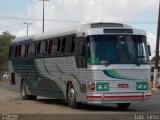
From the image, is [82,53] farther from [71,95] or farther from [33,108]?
[33,108]

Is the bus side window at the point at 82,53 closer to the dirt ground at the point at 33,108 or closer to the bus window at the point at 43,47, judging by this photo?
the dirt ground at the point at 33,108

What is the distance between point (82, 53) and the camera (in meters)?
18.7

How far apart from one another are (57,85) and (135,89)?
13.5ft

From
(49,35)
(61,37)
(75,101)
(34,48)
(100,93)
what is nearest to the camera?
(100,93)

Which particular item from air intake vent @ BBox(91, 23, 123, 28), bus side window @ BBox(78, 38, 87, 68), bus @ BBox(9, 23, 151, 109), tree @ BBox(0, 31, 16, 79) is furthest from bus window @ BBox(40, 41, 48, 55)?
tree @ BBox(0, 31, 16, 79)

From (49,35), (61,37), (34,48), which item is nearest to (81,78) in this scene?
(61,37)

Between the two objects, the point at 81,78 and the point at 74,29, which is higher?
the point at 74,29

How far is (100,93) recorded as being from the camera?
1814 centimetres

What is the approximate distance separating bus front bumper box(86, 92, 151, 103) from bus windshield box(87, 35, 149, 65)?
44.6 inches

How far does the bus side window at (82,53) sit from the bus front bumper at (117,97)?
1.21 meters

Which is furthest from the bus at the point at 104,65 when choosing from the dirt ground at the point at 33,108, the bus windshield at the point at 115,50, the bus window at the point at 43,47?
the bus window at the point at 43,47

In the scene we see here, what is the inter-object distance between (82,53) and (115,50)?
122cm

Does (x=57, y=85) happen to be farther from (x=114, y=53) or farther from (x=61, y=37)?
(x=114, y=53)

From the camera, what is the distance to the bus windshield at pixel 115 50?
719 inches
